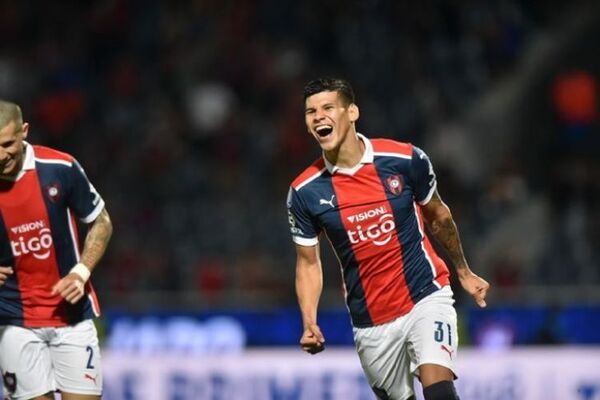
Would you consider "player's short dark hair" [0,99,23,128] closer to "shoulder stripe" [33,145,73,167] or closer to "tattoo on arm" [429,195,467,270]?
"shoulder stripe" [33,145,73,167]

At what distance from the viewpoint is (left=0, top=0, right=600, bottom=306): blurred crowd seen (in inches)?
509

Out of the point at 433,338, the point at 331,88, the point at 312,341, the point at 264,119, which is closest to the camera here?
the point at 312,341

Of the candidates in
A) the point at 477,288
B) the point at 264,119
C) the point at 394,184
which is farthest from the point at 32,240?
the point at 264,119

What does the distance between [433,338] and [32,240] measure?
6.67ft

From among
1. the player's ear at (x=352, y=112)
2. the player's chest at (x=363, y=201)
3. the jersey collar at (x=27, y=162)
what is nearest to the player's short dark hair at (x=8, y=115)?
the jersey collar at (x=27, y=162)

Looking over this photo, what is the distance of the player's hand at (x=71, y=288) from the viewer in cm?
668

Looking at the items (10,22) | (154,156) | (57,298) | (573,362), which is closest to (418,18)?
(154,156)

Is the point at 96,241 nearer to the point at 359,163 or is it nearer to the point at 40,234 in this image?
the point at 40,234

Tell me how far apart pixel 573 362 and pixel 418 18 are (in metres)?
5.57

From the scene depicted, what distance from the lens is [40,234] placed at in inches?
271

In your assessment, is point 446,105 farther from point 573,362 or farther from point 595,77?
point 573,362

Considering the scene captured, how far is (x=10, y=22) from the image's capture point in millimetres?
15531

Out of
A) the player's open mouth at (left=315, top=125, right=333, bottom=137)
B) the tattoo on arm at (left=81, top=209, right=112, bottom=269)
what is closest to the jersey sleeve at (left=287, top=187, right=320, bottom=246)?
the player's open mouth at (left=315, top=125, right=333, bottom=137)

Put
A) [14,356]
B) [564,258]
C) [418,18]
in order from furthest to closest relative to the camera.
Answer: [418,18], [564,258], [14,356]
